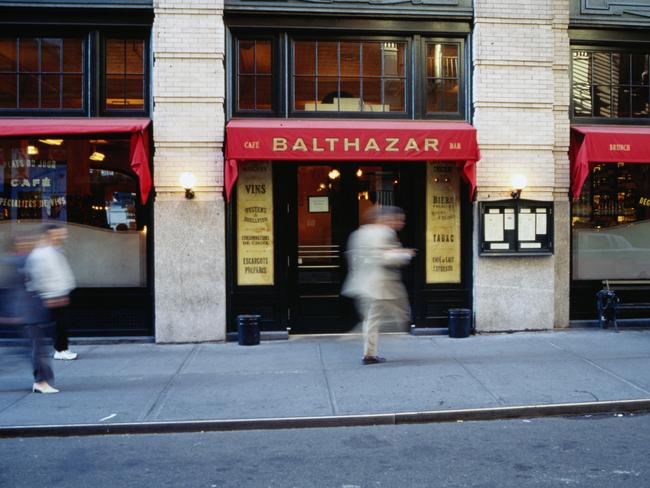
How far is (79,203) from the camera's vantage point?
9711mm

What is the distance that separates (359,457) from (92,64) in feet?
24.3

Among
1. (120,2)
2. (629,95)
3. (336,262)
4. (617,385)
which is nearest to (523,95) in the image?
(629,95)

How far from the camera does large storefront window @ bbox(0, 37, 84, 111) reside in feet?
31.6

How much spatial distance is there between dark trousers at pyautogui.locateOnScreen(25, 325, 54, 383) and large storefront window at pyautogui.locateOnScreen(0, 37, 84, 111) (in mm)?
4164

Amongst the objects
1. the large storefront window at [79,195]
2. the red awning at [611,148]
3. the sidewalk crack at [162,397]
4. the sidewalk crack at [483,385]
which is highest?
the red awning at [611,148]

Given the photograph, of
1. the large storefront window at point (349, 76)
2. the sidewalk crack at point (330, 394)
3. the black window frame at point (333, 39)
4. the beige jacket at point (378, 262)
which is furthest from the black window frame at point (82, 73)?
the sidewalk crack at point (330, 394)

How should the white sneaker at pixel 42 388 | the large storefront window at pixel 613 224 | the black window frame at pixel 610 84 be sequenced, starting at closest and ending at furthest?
the white sneaker at pixel 42 388, the black window frame at pixel 610 84, the large storefront window at pixel 613 224

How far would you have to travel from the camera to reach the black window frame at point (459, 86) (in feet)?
32.9

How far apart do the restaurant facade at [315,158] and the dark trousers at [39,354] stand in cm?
264

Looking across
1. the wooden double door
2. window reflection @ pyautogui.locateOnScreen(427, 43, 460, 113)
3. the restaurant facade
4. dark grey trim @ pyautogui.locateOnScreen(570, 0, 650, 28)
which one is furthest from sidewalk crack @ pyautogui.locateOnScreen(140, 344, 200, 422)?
dark grey trim @ pyautogui.locateOnScreen(570, 0, 650, 28)

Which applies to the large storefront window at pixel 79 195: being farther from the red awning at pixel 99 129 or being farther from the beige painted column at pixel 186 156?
the beige painted column at pixel 186 156

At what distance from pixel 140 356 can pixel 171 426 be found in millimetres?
3130

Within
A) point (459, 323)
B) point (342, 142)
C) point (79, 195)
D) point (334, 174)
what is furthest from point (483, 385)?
point (79, 195)

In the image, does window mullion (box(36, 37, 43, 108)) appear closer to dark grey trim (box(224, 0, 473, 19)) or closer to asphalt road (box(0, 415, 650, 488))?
dark grey trim (box(224, 0, 473, 19))
